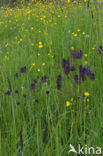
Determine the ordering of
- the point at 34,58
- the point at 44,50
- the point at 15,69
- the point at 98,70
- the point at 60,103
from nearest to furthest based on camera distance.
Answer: the point at 60,103 → the point at 98,70 → the point at 15,69 → the point at 34,58 → the point at 44,50

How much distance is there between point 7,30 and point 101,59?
378 cm

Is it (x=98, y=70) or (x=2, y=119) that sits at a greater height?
(x=98, y=70)

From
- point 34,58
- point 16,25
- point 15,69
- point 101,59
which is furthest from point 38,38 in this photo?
point 16,25

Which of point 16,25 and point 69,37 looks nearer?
point 69,37

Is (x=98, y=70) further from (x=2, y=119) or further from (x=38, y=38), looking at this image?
(x=38, y=38)

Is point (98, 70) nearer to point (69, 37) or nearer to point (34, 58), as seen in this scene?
point (34, 58)

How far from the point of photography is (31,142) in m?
1.14

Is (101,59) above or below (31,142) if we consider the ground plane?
above

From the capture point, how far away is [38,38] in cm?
322

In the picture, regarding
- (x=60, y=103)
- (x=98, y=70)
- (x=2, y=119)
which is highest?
(x=98, y=70)

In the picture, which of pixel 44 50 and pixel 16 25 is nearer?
pixel 44 50

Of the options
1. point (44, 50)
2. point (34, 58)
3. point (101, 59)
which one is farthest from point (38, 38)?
point (101, 59)

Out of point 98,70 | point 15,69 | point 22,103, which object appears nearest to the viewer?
point 22,103

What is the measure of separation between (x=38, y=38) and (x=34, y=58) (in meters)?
1.10
